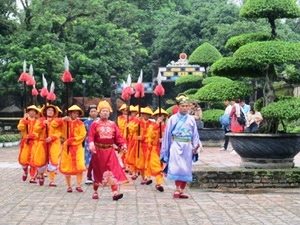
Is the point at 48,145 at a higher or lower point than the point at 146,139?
lower

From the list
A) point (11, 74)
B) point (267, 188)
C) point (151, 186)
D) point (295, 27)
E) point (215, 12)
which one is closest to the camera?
point (267, 188)

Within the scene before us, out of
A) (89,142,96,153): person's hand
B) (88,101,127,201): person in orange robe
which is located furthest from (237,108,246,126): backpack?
(89,142,96,153): person's hand

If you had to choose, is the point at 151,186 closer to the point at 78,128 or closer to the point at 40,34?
the point at 78,128

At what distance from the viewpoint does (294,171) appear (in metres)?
12.5

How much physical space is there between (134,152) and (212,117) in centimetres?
1246

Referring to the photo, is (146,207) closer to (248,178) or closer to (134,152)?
(248,178)

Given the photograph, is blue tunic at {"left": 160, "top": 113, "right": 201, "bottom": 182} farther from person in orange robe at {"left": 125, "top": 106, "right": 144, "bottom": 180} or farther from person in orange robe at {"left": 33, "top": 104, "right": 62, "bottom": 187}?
person in orange robe at {"left": 33, "top": 104, "right": 62, "bottom": 187}

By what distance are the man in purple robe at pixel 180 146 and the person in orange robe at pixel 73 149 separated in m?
1.70

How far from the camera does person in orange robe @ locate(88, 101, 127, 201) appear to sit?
11266mm

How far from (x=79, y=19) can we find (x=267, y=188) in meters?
27.7

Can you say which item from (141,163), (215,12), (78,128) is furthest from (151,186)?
(215,12)

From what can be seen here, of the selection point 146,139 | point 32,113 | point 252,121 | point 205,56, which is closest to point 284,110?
point 146,139

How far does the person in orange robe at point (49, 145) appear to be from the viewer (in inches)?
535

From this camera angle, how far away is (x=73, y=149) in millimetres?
12570
